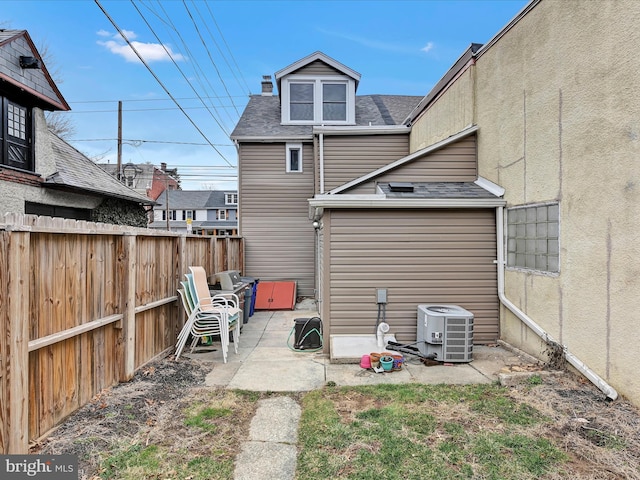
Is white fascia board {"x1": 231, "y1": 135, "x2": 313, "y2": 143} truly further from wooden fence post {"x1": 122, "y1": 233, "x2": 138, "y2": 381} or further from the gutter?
wooden fence post {"x1": 122, "y1": 233, "x2": 138, "y2": 381}

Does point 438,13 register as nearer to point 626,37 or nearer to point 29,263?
point 626,37

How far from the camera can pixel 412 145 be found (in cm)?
1001

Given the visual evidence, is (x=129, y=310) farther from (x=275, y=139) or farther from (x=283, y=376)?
(x=275, y=139)

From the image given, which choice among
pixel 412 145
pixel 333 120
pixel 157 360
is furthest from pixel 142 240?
pixel 333 120

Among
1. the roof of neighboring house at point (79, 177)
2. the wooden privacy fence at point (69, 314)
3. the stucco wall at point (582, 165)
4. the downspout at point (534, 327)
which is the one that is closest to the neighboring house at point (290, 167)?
the roof of neighboring house at point (79, 177)

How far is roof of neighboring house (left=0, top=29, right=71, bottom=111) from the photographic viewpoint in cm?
776

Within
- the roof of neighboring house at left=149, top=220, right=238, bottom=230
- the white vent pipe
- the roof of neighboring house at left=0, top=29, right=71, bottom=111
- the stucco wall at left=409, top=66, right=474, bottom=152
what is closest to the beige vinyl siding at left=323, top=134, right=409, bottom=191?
the stucco wall at left=409, top=66, right=474, bottom=152

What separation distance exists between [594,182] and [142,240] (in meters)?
5.37

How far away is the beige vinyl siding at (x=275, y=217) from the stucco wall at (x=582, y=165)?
6883mm

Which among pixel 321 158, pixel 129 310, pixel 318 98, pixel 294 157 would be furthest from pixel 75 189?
pixel 318 98

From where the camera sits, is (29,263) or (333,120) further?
(333,120)

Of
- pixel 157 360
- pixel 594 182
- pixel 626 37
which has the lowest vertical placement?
pixel 157 360

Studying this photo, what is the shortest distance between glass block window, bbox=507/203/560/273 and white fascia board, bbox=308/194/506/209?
419mm

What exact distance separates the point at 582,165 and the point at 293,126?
30.6 feet
